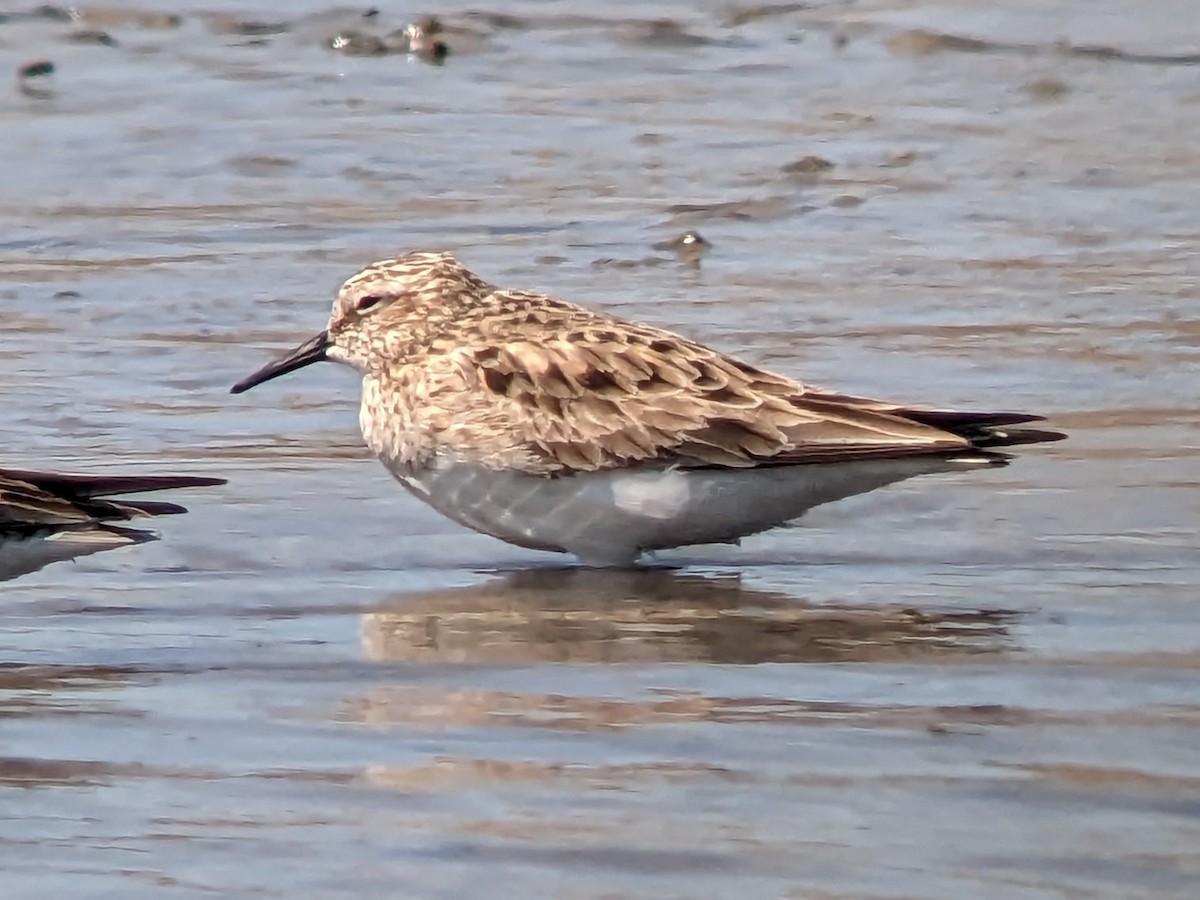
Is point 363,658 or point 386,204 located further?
point 386,204

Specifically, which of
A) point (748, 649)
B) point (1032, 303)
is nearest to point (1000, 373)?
point (1032, 303)

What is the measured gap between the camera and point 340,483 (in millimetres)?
7094

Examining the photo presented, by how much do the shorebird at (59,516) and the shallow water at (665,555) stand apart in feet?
0.57

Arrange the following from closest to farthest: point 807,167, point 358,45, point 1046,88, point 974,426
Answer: point 974,426
point 807,167
point 1046,88
point 358,45

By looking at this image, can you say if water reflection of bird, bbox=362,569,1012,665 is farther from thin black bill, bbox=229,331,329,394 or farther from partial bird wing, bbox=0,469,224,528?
thin black bill, bbox=229,331,329,394

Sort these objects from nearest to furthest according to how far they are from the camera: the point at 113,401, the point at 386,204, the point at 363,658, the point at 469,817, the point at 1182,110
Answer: the point at 469,817
the point at 363,658
the point at 113,401
the point at 386,204
the point at 1182,110

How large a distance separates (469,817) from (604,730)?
57cm

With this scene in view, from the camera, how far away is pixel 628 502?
6430 mm

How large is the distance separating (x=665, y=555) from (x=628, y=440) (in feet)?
1.52

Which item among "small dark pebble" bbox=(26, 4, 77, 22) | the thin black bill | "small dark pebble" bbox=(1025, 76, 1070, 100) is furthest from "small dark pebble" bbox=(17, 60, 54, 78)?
the thin black bill

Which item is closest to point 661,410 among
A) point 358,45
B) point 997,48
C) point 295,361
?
point 295,361

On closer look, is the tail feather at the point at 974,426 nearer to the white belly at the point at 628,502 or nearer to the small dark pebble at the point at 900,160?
the white belly at the point at 628,502

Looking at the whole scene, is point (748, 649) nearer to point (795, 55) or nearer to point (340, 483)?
point (340, 483)

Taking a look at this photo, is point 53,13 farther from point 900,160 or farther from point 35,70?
point 900,160
